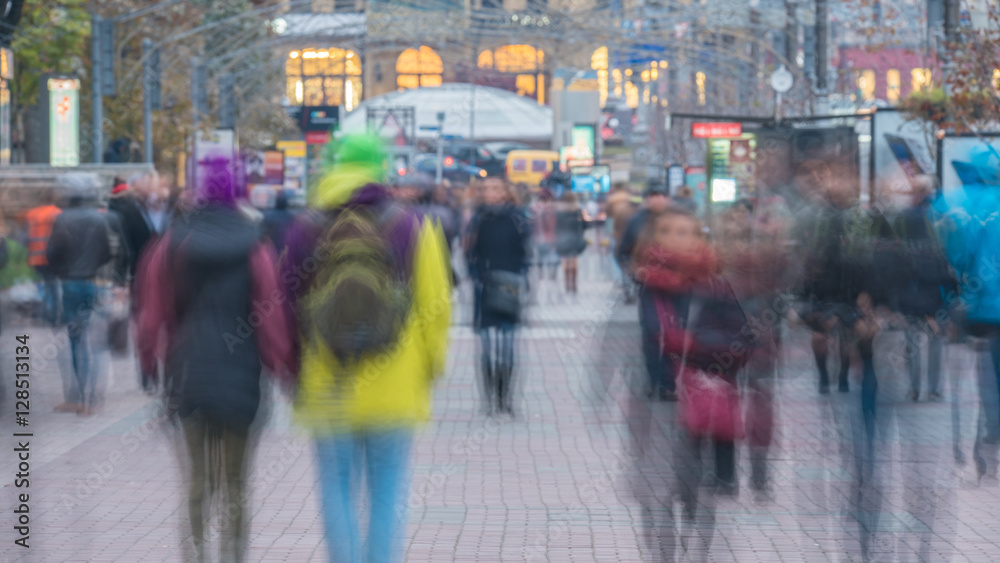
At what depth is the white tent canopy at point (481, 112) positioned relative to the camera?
238 ft

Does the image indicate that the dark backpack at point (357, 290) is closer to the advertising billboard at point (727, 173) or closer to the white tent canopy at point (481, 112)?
the advertising billboard at point (727, 173)

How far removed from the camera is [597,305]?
24.0 meters

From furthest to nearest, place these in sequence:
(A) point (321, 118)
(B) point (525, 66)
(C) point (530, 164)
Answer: (B) point (525, 66)
(C) point (530, 164)
(A) point (321, 118)

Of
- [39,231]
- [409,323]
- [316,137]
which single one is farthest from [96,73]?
[409,323]

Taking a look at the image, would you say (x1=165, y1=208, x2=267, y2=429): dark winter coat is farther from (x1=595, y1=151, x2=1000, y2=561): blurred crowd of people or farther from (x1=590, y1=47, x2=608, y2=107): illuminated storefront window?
(x1=590, y1=47, x2=608, y2=107): illuminated storefront window

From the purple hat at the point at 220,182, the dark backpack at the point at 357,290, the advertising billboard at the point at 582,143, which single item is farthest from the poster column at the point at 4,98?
the advertising billboard at the point at 582,143

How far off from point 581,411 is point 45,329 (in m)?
8.73

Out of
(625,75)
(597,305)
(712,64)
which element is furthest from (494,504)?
(625,75)

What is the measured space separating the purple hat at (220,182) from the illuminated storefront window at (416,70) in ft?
315

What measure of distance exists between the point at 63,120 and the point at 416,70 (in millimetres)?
77084

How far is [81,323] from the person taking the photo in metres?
11.6

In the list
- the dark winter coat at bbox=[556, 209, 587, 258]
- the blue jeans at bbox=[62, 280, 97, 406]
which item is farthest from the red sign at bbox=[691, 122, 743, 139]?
the blue jeans at bbox=[62, 280, 97, 406]

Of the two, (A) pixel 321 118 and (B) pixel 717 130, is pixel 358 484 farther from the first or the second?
(A) pixel 321 118

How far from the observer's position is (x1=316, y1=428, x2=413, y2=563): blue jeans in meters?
5.43
